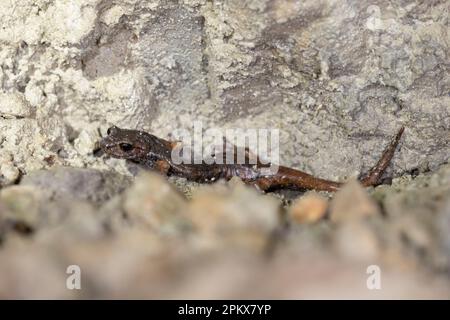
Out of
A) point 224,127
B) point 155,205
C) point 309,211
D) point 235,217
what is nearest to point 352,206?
point 309,211

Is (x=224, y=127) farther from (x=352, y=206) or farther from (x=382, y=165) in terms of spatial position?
(x=352, y=206)

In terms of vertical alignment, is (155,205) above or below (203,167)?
below

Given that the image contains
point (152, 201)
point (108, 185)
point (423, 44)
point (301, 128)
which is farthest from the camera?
point (301, 128)

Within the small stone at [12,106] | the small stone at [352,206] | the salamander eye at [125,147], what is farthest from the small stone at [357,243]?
the small stone at [12,106]

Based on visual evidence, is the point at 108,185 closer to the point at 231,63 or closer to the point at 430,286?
the point at 231,63

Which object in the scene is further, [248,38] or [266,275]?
[248,38]

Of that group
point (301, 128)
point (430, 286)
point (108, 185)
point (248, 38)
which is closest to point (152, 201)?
point (108, 185)

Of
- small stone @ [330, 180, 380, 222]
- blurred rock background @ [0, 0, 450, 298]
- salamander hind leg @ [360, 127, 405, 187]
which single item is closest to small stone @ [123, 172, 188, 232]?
blurred rock background @ [0, 0, 450, 298]
